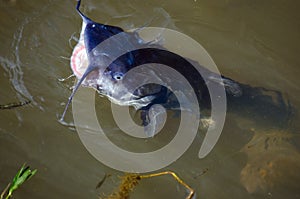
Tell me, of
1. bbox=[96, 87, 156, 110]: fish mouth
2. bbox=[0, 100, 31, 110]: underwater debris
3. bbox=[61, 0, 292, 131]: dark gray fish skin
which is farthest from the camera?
bbox=[0, 100, 31, 110]: underwater debris

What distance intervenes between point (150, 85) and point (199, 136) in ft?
3.15

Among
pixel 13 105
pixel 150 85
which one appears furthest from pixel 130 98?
pixel 13 105

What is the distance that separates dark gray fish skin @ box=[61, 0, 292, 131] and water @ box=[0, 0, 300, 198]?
4.7 inches

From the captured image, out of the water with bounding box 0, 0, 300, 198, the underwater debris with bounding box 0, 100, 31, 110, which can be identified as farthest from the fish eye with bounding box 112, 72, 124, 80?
the underwater debris with bounding box 0, 100, 31, 110

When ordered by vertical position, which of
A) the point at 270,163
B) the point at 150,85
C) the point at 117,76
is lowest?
the point at 270,163

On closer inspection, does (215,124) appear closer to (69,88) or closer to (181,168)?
(181,168)

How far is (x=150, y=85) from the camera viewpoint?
332 cm

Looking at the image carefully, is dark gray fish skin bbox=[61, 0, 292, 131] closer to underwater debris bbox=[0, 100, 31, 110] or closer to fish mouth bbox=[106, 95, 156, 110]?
fish mouth bbox=[106, 95, 156, 110]

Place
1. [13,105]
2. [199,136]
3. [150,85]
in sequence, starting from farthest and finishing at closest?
1. [199,136]
2. [13,105]
3. [150,85]

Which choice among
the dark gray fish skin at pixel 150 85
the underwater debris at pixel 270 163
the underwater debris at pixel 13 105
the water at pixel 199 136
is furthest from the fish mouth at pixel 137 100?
the underwater debris at pixel 270 163

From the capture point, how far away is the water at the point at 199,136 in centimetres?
→ 380

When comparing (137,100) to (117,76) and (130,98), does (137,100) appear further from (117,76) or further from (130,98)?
(117,76)

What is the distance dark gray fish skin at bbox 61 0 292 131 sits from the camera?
3.00m

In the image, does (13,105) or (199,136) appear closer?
(13,105)
